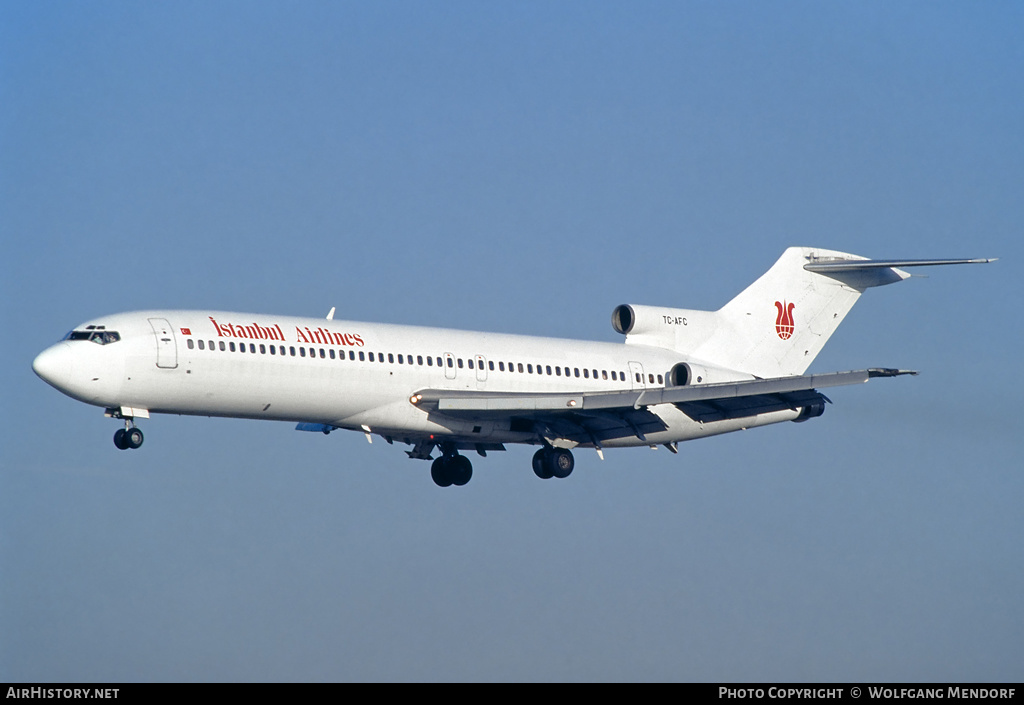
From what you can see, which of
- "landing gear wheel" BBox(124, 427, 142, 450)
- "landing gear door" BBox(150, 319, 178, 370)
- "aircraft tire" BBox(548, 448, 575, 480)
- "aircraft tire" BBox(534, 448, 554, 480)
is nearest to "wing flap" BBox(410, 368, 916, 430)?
"aircraft tire" BBox(548, 448, 575, 480)

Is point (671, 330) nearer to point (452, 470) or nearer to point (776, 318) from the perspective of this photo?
point (776, 318)

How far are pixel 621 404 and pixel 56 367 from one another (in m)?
16.5

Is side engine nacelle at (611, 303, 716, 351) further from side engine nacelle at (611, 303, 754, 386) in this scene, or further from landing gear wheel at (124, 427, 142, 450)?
landing gear wheel at (124, 427, 142, 450)

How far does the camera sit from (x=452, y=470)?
2014 inches

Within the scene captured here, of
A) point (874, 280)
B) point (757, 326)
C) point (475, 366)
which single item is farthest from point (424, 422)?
point (874, 280)

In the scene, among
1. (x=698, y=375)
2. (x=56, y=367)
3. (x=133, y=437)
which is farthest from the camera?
(x=698, y=375)

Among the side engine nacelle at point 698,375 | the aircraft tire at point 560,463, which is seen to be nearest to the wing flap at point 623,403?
the aircraft tire at point 560,463

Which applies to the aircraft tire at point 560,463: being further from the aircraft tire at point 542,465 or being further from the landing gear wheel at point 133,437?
the landing gear wheel at point 133,437

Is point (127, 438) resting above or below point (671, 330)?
below

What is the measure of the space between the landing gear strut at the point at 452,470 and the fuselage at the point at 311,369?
250 centimetres

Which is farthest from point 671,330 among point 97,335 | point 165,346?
point 97,335

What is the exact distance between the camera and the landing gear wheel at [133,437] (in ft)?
138

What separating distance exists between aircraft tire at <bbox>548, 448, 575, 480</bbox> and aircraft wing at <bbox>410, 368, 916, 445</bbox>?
0.51 meters

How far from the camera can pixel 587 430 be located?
162 ft
